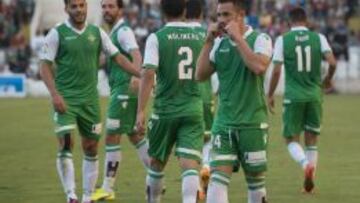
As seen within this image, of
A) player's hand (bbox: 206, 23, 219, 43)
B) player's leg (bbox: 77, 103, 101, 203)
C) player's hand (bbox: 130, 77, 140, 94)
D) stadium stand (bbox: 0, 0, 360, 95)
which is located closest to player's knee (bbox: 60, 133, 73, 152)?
player's leg (bbox: 77, 103, 101, 203)

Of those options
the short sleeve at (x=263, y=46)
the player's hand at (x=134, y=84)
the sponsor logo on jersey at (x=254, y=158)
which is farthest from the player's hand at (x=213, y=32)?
the player's hand at (x=134, y=84)

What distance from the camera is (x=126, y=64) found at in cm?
1246

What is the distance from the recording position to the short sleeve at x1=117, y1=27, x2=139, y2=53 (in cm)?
1309

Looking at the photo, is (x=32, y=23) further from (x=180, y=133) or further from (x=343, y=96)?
(x=180, y=133)

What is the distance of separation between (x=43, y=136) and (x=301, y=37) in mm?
9370

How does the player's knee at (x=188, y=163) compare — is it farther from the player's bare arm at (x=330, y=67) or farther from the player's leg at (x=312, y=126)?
the player's bare arm at (x=330, y=67)

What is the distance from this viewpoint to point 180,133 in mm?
11297

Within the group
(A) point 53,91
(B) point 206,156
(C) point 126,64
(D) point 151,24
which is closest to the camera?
(A) point 53,91

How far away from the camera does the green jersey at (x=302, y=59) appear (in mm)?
14539

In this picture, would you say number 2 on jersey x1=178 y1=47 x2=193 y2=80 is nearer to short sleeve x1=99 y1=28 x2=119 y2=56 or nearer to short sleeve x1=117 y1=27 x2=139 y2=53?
short sleeve x1=99 y1=28 x2=119 y2=56

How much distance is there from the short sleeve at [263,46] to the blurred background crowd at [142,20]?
28782 mm

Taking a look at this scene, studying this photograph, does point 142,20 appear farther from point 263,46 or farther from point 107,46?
point 263,46

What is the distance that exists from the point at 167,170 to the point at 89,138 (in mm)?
4098

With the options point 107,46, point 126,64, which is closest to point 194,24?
point 126,64
